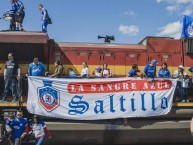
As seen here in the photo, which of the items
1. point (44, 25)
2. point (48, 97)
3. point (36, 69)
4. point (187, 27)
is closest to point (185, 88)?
point (187, 27)

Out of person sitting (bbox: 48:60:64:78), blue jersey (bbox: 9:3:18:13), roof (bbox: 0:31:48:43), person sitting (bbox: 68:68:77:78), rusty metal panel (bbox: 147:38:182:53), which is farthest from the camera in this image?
rusty metal panel (bbox: 147:38:182:53)

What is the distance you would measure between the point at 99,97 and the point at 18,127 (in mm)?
2582

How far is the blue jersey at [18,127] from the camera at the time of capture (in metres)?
9.98

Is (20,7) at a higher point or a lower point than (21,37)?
higher

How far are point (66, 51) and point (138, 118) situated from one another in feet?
11.3

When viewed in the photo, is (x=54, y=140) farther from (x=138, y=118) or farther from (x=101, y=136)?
(x=138, y=118)

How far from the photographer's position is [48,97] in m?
10.5

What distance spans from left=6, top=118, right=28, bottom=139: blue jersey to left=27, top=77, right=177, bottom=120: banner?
0.45 metres

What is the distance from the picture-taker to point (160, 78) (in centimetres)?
1112

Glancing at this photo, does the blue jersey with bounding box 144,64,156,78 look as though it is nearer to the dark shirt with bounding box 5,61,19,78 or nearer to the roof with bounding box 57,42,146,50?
the roof with bounding box 57,42,146,50

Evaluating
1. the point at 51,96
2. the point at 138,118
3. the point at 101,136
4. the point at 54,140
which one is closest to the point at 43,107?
the point at 51,96

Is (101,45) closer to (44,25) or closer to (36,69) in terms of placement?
(44,25)

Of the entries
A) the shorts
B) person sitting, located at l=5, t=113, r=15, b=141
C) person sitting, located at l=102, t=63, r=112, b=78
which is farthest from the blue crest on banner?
the shorts

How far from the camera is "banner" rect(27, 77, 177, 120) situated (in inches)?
411
